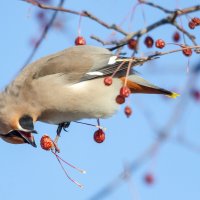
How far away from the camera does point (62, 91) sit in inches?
131

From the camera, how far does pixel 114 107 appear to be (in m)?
3.27

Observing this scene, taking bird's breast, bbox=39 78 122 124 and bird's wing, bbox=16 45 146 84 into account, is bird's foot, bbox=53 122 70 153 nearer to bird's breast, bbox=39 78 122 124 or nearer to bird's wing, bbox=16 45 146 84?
bird's breast, bbox=39 78 122 124

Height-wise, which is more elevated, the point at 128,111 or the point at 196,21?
the point at 196,21

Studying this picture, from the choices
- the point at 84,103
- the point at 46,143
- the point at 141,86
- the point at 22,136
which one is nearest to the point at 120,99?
the point at 46,143

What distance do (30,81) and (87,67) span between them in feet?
1.32

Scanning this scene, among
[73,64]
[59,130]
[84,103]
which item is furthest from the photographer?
→ [73,64]

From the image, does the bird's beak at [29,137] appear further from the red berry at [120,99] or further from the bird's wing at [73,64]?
the red berry at [120,99]

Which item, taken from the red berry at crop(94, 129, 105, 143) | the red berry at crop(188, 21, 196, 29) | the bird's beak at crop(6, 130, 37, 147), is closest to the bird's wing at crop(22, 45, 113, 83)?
the bird's beak at crop(6, 130, 37, 147)

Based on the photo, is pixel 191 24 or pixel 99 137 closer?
pixel 191 24

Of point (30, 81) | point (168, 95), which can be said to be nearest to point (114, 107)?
point (168, 95)

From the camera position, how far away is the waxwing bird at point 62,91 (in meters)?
3.21

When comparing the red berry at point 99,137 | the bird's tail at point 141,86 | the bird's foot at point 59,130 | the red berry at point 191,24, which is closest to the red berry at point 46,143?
the bird's foot at point 59,130

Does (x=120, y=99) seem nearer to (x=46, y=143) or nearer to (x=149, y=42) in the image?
(x=149, y=42)

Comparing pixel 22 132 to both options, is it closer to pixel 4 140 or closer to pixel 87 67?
pixel 4 140
